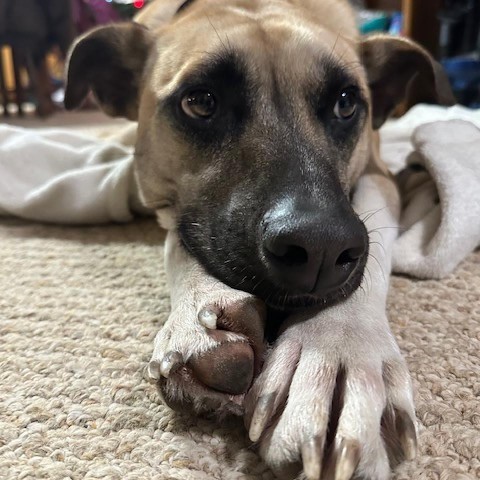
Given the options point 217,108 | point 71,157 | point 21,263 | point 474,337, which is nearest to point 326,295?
point 474,337

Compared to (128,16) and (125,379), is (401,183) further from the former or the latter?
(128,16)

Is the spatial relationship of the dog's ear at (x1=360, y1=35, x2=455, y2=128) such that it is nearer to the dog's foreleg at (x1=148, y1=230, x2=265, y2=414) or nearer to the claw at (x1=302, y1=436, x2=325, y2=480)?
the dog's foreleg at (x1=148, y1=230, x2=265, y2=414)

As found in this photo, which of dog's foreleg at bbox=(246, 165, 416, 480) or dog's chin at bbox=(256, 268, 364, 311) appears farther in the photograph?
dog's chin at bbox=(256, 268, 364, 311)

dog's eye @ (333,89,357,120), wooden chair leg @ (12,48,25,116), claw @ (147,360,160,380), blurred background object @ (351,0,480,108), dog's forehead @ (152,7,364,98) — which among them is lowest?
wooden chair leg @ (12,48,25,116)

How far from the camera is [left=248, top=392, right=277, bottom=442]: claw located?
72 cm

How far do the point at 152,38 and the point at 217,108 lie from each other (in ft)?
1.43

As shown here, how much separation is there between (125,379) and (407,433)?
0.45m

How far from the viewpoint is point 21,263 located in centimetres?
146

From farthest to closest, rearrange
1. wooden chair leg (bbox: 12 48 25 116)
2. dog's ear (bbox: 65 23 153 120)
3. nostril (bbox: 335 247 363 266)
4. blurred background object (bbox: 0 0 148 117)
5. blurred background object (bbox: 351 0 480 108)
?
wooden chair leg (bbox: 12 48 25 116) < blurred background object (bbox: 0 0 148 117) < blurred background object (bbox: 351 0 480 108) < dog's ear (bbox: 65 23 153 120) < nostril (bbox: 335 247 363 266)

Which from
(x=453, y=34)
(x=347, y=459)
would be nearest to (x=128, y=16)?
(x=453, y=34)

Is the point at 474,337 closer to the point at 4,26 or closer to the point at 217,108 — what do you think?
the point at 217,108

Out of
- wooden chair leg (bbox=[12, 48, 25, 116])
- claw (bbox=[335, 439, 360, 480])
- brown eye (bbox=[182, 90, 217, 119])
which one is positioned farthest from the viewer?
wooden chair leg (bbox=[12, 48, 25, 116])

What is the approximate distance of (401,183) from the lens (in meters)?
1.67

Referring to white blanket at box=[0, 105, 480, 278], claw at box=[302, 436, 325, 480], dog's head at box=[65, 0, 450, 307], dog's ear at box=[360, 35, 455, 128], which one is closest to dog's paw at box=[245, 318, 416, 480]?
claw at box=[302, 436, 325, 480]
